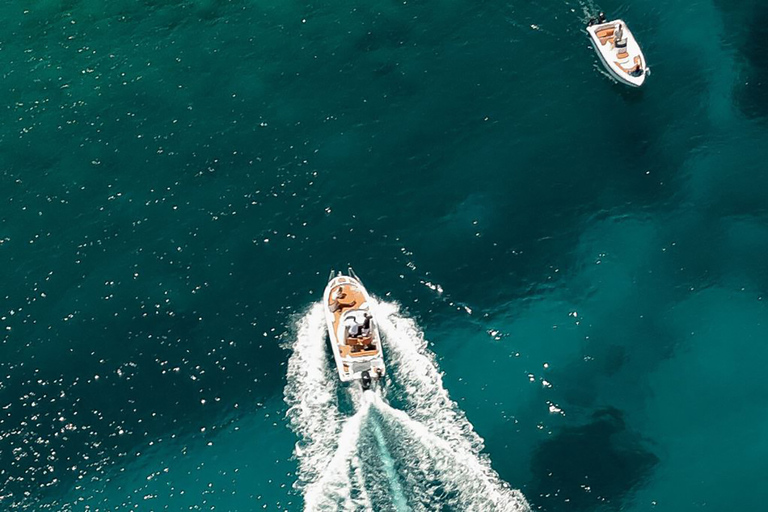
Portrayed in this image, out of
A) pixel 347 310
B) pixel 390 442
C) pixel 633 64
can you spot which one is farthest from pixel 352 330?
pixel 633 64

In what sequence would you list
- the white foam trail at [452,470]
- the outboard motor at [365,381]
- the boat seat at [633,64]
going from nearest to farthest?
the white foam trail at [452,470], the outboard motor at [365,381], the boat seat at [633,64]

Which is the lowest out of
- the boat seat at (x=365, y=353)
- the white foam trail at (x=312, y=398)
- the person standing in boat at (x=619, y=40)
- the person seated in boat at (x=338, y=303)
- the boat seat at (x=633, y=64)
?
the white foam trail at (x=312, y=398)

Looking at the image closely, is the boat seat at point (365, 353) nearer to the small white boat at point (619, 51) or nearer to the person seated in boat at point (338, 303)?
the person seated in boat at point (338, 303)

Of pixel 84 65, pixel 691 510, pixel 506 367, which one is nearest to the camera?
pixel 691 510

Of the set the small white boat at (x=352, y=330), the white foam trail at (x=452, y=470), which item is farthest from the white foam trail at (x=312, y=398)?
the white foam trail at (x=452, y=470)

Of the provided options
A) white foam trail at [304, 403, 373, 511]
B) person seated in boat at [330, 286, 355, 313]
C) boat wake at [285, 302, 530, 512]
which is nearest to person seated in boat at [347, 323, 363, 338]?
person seated in boat at [330, 286, 355, 313]

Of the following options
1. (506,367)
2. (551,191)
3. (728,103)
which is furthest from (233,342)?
(728,103)

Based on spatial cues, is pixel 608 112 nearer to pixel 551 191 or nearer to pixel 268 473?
pixel 551 191

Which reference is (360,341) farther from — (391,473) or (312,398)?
(391,473)
